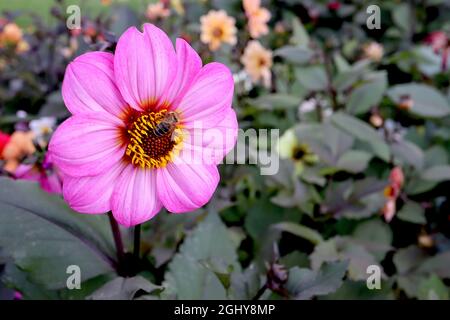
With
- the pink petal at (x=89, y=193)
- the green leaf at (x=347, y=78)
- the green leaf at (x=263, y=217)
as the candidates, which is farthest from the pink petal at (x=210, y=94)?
the green leaf at (x=347, y=78)

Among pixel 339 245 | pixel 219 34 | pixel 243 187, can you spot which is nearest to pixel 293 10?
pixel 219 34

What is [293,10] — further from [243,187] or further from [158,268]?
[158,268]

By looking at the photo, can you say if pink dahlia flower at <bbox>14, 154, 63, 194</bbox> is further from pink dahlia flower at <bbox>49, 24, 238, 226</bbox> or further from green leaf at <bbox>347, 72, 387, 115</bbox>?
green leaf at <bbox>347, 72, 387, 115</bbox>

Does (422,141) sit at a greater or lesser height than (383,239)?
greater

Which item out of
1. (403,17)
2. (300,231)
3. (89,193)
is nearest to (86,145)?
(89,193)

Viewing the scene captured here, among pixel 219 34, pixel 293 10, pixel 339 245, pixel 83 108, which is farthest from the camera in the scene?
pixel 293 10

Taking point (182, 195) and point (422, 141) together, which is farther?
point (422, 141)
